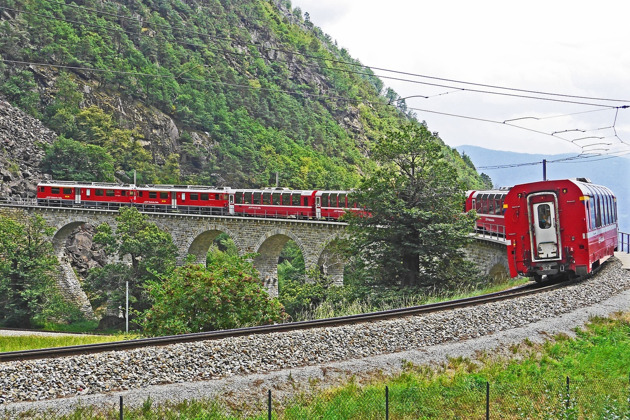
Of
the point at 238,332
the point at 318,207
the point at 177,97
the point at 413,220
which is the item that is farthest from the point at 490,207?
the point at 177,97

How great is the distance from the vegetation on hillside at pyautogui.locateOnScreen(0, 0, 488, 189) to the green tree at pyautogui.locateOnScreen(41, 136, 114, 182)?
17 cm

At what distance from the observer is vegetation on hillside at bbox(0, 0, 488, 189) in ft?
232

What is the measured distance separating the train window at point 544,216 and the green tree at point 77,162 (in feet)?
179

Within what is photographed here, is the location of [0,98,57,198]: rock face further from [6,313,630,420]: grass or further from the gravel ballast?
[6,313,630,420]: grass

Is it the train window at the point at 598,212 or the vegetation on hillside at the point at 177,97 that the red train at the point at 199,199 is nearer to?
the vegetation on hillside at the point at 177,97

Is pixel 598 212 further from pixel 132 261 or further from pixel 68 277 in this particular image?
pixel 68 277

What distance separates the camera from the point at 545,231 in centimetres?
1734

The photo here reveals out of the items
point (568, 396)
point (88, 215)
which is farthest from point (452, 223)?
point (88, 215)

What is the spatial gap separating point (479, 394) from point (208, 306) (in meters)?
8.38

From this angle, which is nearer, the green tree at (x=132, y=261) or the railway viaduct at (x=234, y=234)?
the railway viaduct at (x=234, y=234)

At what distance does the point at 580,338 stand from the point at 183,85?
261 feet

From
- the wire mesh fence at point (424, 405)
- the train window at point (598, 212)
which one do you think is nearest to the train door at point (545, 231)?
the train window at point (598, 212)

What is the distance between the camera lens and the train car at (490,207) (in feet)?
91.8

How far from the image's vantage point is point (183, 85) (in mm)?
86500
